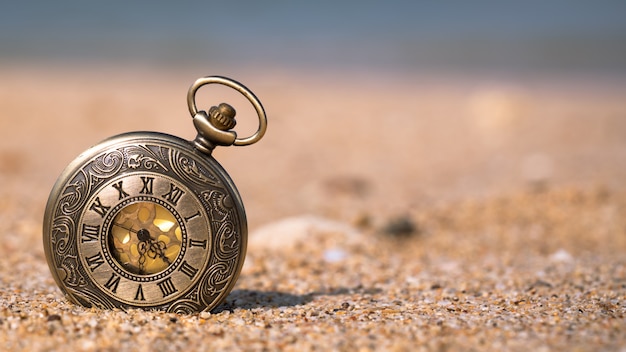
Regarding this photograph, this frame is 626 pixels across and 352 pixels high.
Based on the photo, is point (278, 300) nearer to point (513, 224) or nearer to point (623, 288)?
point (623, 288)

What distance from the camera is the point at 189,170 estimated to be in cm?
345

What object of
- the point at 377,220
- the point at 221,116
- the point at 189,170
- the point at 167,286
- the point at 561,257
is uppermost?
the point at 377,220

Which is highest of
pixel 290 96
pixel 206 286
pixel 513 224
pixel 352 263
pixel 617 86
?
pixel 617 86

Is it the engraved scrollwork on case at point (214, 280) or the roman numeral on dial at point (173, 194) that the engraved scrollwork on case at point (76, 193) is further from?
the engraved scrollwork on case at point (214, 280)

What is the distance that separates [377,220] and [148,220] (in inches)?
161

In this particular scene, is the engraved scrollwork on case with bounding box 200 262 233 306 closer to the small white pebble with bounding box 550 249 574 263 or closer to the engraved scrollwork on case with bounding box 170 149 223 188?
the engraved scrollwork on case with bounding box 170 149 223 188

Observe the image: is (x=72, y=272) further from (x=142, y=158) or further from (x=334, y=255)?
(x=334, y=255)

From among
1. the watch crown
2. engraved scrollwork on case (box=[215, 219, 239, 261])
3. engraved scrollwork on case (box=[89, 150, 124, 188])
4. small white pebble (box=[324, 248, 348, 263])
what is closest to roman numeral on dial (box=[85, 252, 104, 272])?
engraved scrollwork on case (box=[89, 150, 124, 188])

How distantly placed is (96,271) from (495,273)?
3.14m

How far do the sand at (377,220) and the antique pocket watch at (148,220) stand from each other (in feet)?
0.48

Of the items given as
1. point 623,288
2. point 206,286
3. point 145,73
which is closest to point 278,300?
point 206,286

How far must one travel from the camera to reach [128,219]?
3.46 m

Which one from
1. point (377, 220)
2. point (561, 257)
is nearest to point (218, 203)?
point (561, 257)

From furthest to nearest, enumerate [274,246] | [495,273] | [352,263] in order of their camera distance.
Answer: [274,246]
[352,263]
[495,273]
